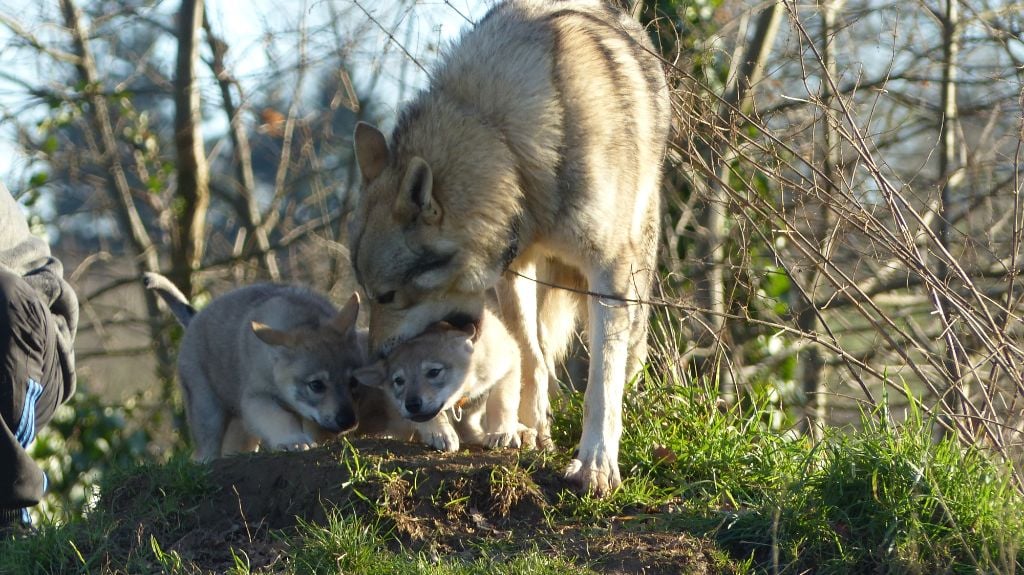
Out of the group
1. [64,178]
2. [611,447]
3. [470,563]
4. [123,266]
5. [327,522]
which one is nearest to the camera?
[470,563]

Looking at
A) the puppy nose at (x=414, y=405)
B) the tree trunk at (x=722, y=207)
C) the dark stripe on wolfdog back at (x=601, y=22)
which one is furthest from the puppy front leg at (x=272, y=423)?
the tree trunk at (x=722, y=207)

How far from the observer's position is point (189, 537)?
444 centimetres

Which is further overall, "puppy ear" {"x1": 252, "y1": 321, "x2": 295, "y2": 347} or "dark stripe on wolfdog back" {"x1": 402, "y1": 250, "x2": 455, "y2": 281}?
"puppy ear" {"x1": 252, "y1": 321, "x2": 295, "y2": 347}

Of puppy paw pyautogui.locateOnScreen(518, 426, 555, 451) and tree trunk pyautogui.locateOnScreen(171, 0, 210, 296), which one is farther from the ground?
tree trunk pyautogui.locateOnScreen(171, 0, 210, 296)

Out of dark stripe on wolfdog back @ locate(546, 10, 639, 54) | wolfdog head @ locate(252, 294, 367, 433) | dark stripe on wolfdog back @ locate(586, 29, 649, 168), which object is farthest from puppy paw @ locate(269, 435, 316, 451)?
dark stripe on wolfdog back @ locate(546, 10, 639, 54)

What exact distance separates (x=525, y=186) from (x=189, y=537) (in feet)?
6.87

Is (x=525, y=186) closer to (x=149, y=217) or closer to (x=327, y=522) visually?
(x=327, y=522)

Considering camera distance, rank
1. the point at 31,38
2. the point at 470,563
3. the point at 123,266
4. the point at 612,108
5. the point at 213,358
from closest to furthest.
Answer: the point at 470,563
the point at 612,108
the point at 213,358
the point at 31,38
the point at 123,266

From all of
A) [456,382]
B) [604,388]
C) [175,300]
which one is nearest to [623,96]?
[604,388]

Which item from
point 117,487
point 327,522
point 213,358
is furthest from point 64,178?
point 327,522

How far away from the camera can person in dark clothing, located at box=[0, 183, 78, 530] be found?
465 centimetres

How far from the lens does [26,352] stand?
484 cm

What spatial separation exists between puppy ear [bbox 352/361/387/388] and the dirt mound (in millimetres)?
506

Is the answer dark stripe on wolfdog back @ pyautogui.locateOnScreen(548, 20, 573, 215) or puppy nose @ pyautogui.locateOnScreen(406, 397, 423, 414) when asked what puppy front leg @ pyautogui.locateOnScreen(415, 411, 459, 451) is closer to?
puppy nose @ pyautogui.locateOnScreen(406, 397, 423, 414)
